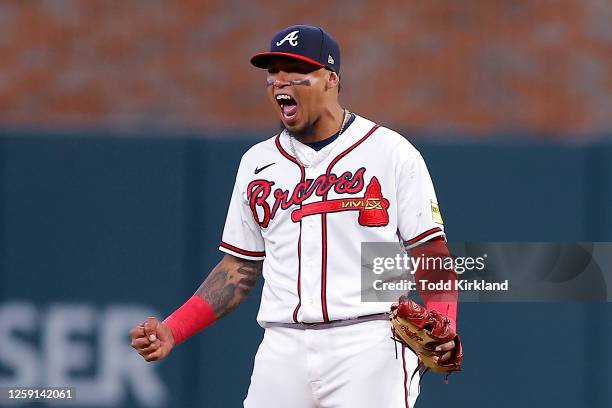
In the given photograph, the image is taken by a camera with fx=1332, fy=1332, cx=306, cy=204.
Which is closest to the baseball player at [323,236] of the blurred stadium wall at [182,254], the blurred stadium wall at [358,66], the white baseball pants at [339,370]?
the white baseball pants at [339,370]

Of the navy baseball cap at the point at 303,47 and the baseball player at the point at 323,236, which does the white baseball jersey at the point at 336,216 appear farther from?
the navy baseball cap at the point at 303,47

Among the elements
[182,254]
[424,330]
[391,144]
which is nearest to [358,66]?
[182,254]

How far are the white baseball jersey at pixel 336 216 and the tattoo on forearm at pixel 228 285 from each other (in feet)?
0.61

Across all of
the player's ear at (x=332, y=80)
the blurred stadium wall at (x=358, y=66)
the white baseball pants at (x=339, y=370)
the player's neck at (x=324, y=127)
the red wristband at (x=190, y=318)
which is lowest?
the white baseball pants at (x=339, y=370)

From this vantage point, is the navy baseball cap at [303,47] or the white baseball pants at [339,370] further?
the navy baseball cap at [303,47]

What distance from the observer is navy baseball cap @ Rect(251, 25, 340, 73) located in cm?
409

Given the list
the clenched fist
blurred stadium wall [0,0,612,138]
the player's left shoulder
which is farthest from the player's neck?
blurred stadium wall [0,0,612,138]

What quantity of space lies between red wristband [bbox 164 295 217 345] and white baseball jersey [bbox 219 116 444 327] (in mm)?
220

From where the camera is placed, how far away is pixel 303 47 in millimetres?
4109

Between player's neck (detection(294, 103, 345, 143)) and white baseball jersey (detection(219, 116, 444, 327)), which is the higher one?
player's neck (detection(294, 103, 345, 143))

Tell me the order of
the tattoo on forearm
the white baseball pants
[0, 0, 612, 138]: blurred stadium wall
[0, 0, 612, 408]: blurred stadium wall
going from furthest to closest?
[0, 0, 612, 138]: blurred stadium wall, [0, 0, 612, 408]: blurred stadium wall, the tattoo on forearm, the white baseball pants

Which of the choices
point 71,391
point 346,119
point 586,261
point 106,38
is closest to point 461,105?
point 106,38

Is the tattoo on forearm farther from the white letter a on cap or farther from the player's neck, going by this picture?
the white letter a on cap

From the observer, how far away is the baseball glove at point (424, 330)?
3.75 meters
